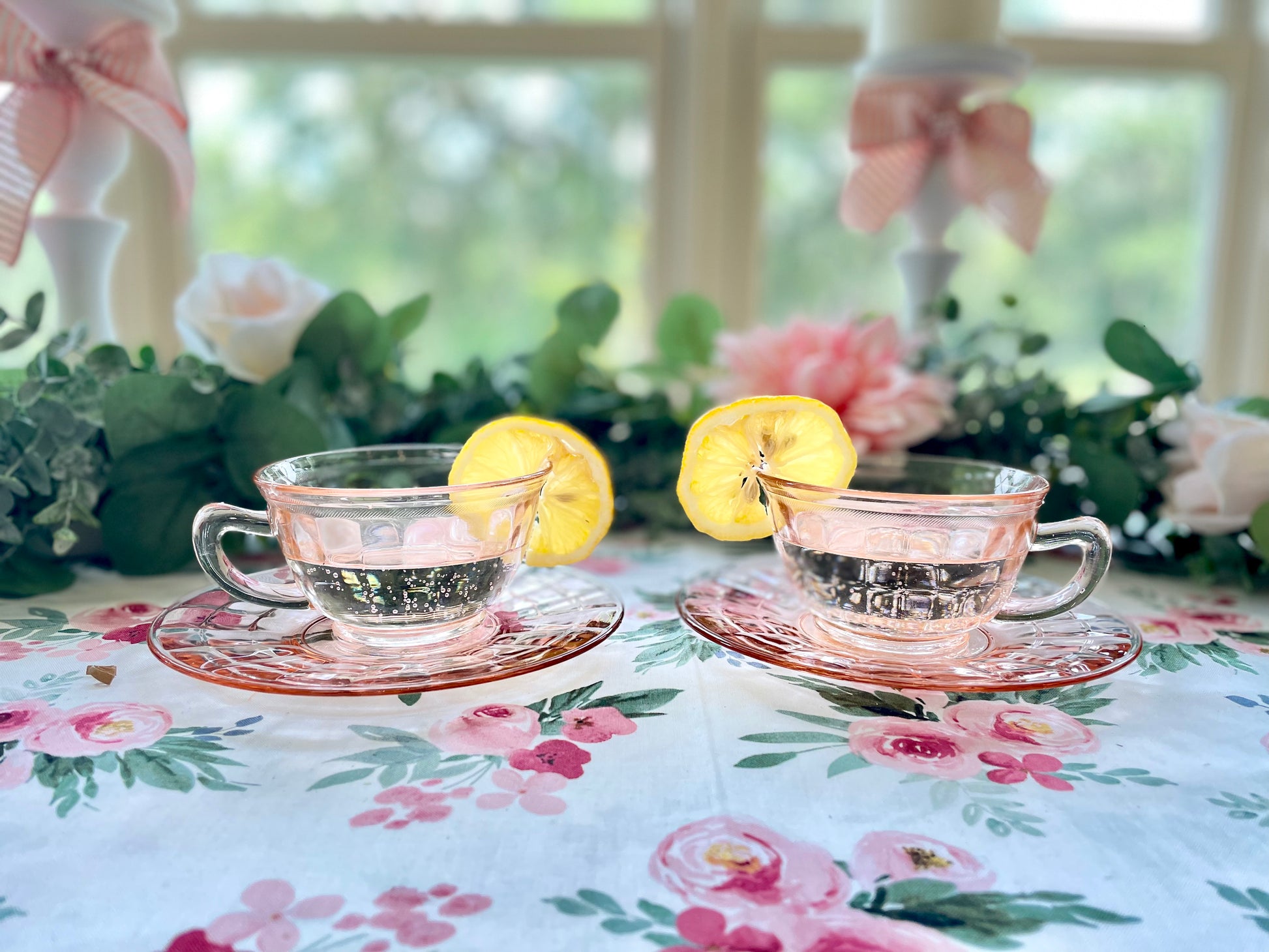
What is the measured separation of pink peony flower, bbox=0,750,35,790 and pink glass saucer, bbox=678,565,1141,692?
30cm

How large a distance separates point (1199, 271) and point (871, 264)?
52 cm

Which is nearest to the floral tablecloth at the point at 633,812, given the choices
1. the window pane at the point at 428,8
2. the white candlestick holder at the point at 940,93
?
the white candlestick holder at the point at 940,93

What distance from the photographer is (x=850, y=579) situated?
1.43 feet

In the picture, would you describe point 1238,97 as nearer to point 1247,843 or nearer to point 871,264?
point 871,264

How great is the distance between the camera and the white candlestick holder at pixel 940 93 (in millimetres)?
750

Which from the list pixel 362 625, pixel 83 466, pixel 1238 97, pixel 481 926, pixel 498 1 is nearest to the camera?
pixel 481 926

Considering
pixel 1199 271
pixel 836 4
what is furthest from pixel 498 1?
pixel 1199 271

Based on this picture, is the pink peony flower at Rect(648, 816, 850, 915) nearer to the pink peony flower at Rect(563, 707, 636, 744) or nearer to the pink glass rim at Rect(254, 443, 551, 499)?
the pink peony flower at Rect(563, 707, 636, 744)

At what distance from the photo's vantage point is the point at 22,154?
614 mm

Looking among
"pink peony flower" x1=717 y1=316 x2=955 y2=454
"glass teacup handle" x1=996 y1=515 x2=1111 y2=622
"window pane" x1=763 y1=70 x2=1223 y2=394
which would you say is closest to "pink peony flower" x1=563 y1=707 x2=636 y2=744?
"glass teacup handle" x1=996 y1=515 x2=1111 y2=622

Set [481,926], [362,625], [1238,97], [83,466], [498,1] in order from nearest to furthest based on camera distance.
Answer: [481,926]
[362,625]
[83,466]
[498,1]
[1238,97]

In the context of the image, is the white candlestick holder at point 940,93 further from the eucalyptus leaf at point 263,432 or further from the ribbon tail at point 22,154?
the ribbon tail at point 22,154

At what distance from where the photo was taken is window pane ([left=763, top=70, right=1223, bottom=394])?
1254 mm

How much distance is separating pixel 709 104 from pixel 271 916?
1.12 meters
